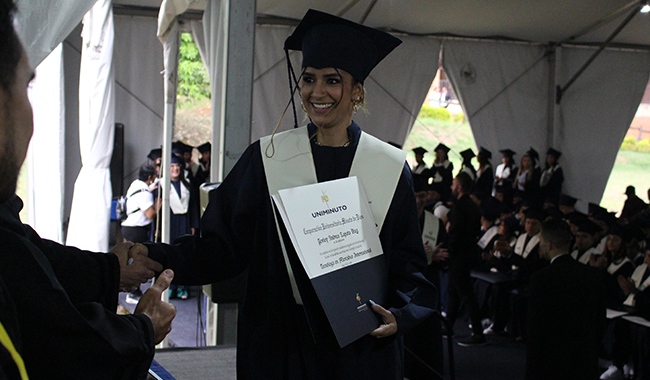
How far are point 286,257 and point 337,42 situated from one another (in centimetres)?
63

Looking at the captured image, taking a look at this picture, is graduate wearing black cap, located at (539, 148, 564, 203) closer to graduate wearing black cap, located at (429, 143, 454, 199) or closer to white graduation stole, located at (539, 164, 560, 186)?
white graduation stole, located at (539, 164, 560, 186)

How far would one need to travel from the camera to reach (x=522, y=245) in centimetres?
749

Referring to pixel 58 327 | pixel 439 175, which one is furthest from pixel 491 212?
pixel 58 327

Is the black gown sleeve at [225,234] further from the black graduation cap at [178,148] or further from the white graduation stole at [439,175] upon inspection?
the white graduation stole at [439,175]

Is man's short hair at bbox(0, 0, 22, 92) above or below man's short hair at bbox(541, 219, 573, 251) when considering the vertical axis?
above

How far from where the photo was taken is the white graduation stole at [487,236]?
8031 millimetres

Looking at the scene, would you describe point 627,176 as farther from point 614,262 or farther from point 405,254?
point 405,254

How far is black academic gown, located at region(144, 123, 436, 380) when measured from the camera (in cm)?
167

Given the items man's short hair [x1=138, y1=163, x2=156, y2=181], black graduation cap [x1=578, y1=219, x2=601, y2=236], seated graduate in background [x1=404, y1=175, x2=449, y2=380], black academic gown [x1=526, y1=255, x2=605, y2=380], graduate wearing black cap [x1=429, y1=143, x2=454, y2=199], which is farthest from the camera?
graduate wearing black cap [x1=429, y1=143, x2=454, y2=199]

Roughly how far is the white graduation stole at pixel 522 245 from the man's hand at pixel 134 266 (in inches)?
242

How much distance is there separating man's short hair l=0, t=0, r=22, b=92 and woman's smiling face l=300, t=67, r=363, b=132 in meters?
0.93

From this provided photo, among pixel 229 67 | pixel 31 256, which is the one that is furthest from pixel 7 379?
pixel 229 67

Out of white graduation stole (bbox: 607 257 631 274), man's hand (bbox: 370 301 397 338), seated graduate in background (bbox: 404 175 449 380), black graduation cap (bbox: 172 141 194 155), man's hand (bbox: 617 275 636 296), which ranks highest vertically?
black graduation cap (bbox: 172 141 194 155)

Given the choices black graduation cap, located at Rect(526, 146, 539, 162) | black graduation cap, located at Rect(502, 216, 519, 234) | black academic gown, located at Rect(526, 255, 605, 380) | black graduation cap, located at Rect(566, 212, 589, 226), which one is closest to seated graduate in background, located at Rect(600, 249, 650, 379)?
black academic gown, located at Rect(526, 255, 605, 380)
